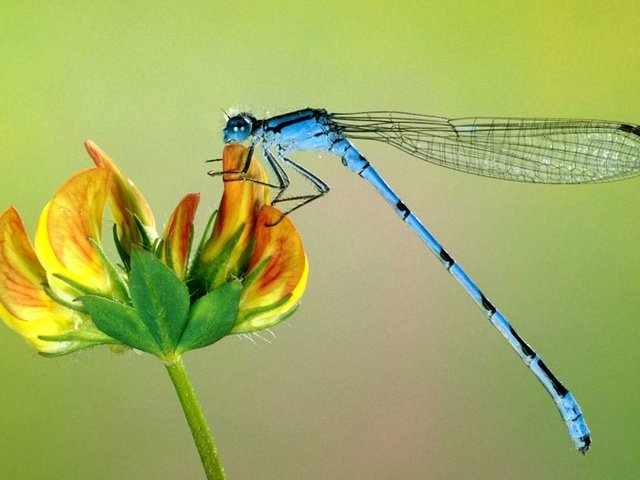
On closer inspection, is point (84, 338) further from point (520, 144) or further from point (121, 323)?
point (520, 144)

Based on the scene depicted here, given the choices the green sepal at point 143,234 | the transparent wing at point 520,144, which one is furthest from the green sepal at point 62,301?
the transparent wing at point 520,144

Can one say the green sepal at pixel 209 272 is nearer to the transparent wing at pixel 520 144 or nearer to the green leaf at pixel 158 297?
the green leaf at pixel 158 297

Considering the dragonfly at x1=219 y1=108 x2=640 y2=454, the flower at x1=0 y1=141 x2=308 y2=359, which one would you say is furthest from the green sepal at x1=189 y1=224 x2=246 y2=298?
the dragonfly at x1=219 y1=108 x2=640 y2=454

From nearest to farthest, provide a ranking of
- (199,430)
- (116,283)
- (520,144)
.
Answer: (199,430), (116,283), (520,144)

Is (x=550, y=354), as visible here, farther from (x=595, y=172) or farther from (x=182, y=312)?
(x=182, y=312)

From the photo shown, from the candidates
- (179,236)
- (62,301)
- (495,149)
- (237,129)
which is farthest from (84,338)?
(495,149)

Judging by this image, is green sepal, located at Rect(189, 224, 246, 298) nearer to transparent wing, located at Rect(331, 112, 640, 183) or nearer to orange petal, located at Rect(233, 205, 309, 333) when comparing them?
orange petal, located at Rect(233, 205, 309, 333)
